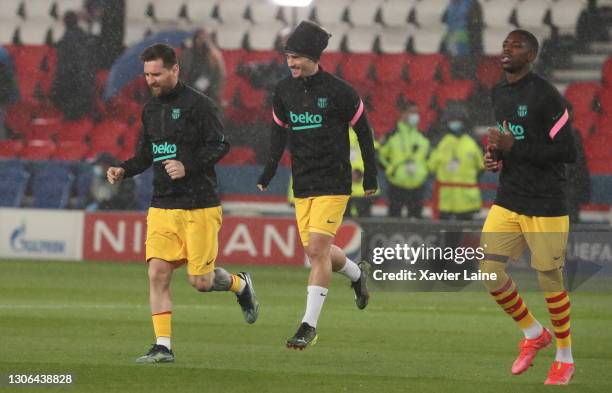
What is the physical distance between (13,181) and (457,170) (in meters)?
6.97

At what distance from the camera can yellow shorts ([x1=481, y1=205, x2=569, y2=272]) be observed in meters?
9.16

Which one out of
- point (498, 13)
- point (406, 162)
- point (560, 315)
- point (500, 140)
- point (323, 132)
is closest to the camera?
point (500, 140)

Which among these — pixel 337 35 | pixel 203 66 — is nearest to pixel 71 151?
pixel 203 66

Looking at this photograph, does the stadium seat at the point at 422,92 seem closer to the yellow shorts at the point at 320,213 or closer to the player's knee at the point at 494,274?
the yellow shorts at the point at 320,213

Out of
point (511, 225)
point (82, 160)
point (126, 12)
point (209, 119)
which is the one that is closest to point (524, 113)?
point (511, 225)

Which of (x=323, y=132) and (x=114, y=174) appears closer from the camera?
(x=114, y=174)

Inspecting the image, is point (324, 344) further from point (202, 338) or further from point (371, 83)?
point (371, 83)

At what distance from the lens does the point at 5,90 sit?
85.3 ft

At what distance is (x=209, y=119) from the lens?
9906 mm

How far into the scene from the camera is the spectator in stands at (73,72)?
2514 cm

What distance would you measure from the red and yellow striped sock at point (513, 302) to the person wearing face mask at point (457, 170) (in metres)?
10.6

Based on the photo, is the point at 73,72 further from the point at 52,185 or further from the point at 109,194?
the point at 109,194

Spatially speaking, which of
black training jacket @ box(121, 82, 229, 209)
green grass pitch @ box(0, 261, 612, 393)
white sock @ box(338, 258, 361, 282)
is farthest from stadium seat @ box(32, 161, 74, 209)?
black training jacket @ box(121, 82, 229, 209)

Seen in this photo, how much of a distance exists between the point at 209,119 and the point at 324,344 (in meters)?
2.08
